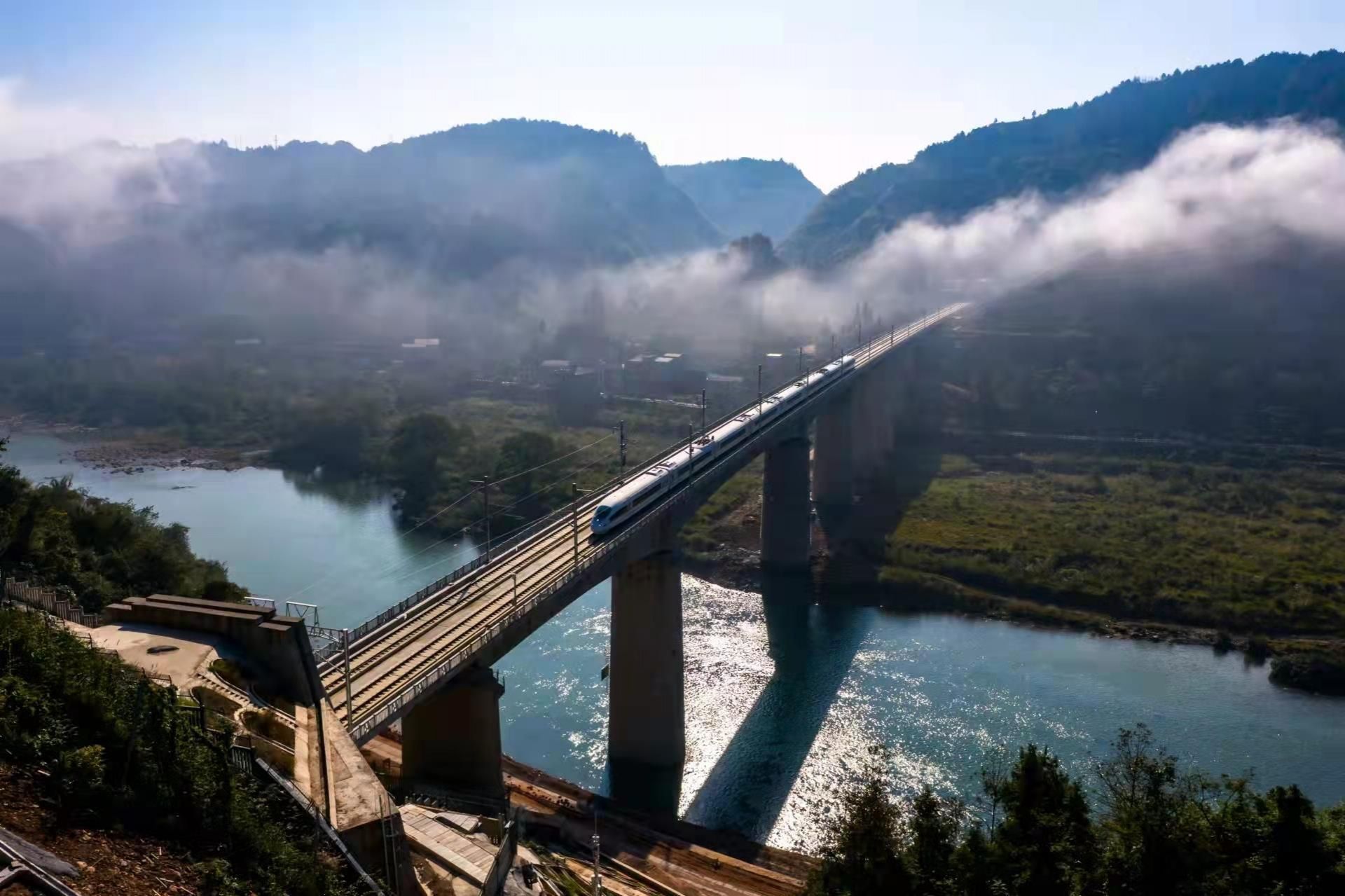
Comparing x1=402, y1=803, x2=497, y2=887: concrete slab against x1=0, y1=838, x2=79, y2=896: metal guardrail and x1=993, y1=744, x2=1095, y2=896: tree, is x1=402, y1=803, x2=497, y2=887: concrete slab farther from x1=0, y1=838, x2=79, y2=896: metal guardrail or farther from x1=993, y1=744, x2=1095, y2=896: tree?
x1=993, y1=744, x2=1095, y2=896: tree

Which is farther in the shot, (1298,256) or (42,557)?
(1298,256)

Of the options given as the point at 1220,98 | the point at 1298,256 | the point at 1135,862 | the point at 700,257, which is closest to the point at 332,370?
the point at 700,257

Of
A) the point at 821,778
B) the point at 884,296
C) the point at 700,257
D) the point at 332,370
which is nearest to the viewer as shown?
the point at 821,778

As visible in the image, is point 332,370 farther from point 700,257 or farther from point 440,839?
point 440,839

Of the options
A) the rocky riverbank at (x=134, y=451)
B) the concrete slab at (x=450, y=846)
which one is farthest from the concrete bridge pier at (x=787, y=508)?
the rocky riverbank at (x=134, y=451)

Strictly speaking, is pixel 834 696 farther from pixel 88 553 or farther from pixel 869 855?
pixel 88 553

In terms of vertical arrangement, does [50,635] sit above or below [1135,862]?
above

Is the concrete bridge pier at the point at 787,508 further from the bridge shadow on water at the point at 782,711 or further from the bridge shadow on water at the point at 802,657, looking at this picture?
the bridge shadow on water at the point at 782,711
